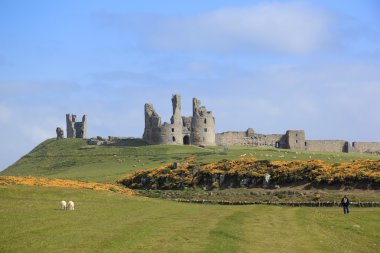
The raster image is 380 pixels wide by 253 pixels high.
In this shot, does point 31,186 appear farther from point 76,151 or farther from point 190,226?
point 76,151

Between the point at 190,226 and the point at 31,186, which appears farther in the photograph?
the point at 31,186

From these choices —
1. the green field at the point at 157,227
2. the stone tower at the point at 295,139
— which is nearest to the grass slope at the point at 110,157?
the stone tower at the point at 295,139

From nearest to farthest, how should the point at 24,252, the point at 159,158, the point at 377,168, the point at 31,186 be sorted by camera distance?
the point at 24,252, the point at 31,186, the point at 377,168, the point at 159,158

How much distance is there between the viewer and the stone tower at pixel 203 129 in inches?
4803

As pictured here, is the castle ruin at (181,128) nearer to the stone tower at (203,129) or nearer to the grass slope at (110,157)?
the stone tower at (203,129)

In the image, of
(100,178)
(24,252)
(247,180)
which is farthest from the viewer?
(100,178)

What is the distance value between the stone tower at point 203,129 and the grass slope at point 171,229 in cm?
8128

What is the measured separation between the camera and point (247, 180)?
59906mm

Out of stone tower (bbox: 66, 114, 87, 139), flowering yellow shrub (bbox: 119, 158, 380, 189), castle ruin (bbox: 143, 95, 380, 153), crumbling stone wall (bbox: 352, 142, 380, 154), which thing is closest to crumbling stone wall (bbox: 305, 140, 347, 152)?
castle ruin (bbox: 143, 95, 380, 153)

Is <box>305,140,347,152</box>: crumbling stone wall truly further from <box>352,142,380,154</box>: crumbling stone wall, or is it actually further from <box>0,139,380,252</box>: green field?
<box>0,139,380,252</box>: green field

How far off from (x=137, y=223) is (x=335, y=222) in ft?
35.7

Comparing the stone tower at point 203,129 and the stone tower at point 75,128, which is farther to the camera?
→ the stone tower at point 75,128

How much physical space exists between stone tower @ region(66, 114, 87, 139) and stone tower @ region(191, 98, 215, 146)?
3385 centimetres

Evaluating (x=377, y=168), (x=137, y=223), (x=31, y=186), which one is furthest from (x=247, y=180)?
(x=137, y=223)
